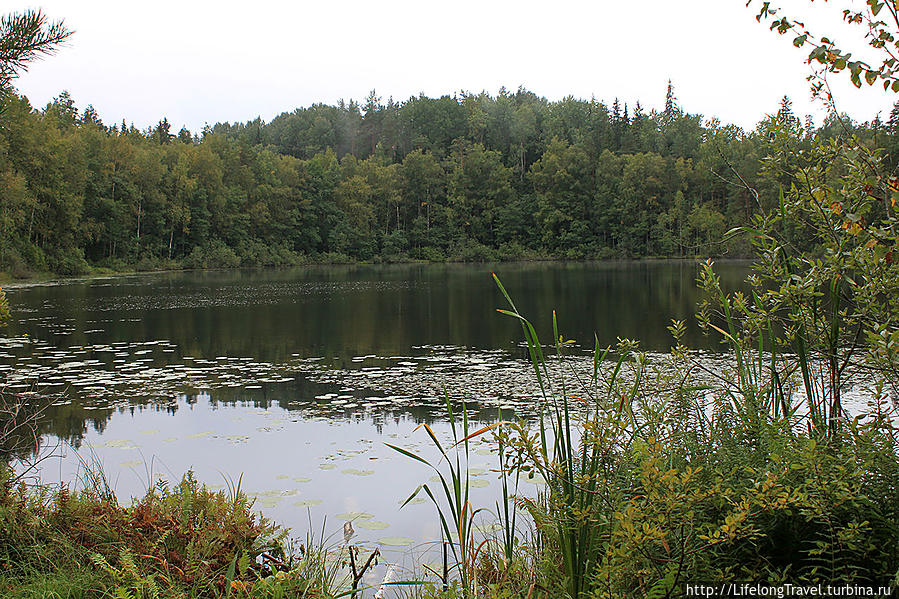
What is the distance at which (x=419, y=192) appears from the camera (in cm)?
7906

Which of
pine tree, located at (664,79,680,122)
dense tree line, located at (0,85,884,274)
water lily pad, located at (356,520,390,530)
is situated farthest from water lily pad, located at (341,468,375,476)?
pine tree, located at (664,79,680,122)

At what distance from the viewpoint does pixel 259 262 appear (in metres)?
63.9

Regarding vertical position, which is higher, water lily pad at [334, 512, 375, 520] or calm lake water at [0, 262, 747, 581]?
calm lake water at [0, 262, 747, 581]

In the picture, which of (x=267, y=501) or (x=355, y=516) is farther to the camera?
(x=267, y=501)

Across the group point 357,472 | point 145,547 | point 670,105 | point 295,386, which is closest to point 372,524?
point 357,472

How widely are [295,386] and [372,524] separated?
5625mm

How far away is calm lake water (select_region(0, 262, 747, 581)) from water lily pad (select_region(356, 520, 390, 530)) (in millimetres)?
15

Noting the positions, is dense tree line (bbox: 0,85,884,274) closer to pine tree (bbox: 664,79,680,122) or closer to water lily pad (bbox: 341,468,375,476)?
pine tree (bbox: 664,79,680,122)

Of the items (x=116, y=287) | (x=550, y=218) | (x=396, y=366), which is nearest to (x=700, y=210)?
(x=550, y=218)

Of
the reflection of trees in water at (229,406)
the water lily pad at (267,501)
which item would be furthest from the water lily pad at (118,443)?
the water lily pad at (267,501)

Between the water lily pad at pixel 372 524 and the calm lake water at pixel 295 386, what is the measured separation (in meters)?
0.02

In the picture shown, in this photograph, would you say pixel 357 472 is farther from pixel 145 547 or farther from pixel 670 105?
→ pixel 670 105

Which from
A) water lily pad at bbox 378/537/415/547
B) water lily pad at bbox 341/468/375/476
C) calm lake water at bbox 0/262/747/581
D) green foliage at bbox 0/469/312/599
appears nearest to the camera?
green foliage at bbox 0/469/312/599

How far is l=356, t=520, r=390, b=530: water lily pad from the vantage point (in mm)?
5285
